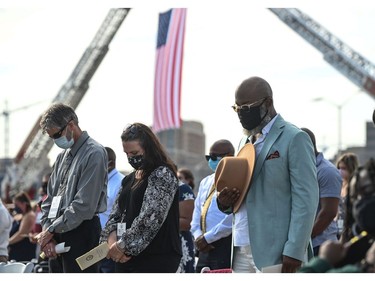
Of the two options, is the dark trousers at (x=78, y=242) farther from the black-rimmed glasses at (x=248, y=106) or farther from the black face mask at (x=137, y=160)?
the black-rimmed glasses at (x=248, y=106)

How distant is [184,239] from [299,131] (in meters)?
4.38

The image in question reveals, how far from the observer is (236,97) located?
6559 millimetres

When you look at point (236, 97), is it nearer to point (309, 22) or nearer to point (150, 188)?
point (150, 188)

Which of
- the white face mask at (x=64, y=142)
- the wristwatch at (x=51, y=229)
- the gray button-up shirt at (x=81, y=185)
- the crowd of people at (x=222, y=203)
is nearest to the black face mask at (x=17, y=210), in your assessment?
the crowd of people at (x=222, y=203)

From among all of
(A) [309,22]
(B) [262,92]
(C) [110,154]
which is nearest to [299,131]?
(B) [262,92]

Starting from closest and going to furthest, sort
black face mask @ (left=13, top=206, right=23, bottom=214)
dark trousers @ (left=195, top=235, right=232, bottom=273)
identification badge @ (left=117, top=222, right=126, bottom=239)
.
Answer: identification badge @ (left=117, top=222, right=126, bottom=239)
dark trousers @ (left=195, top=235, right=232, bottom=273)
black face mask @ (left=13, top=206, right=23, bottom=214)

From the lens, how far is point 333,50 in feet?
254

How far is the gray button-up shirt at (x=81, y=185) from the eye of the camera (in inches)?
304

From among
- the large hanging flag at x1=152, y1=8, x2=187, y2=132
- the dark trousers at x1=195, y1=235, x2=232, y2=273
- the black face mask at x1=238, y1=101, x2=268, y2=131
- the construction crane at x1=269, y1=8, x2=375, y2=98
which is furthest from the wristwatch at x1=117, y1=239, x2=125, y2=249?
the construction crane at x1=269, y1=8, x2=375, y2=98

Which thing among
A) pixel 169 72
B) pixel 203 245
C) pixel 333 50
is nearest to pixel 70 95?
pixel 333 50

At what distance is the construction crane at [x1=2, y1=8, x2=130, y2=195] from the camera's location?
7050cm

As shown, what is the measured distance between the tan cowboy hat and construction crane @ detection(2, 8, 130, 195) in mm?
58030

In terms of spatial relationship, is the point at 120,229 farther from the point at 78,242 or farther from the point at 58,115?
the point at 58,115

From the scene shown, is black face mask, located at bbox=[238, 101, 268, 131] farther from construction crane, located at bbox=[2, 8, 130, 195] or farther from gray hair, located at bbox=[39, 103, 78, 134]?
construction crane, located at bbox=[2, 8, 130, 195]
